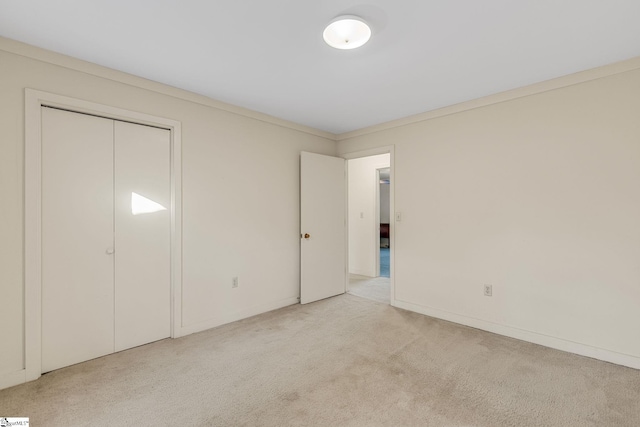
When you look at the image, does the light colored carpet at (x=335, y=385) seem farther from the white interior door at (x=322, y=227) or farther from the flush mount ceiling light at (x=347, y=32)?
the flush mount ceiling light at (x=347, y=32)

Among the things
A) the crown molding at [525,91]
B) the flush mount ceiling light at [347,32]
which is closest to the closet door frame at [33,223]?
the flush mount ceiling light at [347,32]

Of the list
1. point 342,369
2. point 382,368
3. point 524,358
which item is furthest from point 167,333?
point 524,358

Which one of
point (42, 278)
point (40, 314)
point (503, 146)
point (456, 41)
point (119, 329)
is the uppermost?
point (456, 41)

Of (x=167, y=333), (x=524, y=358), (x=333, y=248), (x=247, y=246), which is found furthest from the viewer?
(x=333, y=248)

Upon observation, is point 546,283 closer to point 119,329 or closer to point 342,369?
point 342,369

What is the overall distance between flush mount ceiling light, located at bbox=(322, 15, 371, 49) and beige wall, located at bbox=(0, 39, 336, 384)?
1665 millimetres

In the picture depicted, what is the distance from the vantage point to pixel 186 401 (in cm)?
189

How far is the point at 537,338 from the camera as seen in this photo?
2.70 metres

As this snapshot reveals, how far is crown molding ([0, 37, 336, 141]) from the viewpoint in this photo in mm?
2057

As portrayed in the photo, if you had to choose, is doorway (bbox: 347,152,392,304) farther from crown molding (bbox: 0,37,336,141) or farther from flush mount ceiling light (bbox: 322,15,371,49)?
flush mount ceiling light (bbox: 322,15,371,49)

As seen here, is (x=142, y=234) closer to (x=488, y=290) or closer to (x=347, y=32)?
(x=347, y=32)

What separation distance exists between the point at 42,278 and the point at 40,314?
26 cm

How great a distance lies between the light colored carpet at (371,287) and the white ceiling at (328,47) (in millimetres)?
2700

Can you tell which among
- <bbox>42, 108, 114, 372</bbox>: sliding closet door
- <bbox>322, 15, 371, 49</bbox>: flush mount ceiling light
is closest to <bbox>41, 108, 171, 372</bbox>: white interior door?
<bbox>42, 108, 114, 372</bbox>: sliding closet door
